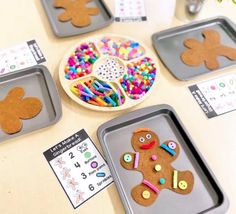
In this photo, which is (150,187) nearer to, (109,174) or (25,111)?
(109,174)

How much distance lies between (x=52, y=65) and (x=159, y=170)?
1.47 ft

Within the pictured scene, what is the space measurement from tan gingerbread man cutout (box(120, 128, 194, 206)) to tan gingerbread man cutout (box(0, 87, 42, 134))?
27 cm

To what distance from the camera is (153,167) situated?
694mm

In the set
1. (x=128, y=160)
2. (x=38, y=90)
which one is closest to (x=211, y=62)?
(x=128, y=160)

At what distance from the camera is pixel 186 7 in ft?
3.22

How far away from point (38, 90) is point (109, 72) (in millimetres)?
213

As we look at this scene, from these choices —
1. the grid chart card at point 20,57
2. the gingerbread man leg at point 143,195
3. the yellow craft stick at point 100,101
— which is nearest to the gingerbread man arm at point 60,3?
the grid chart card at point 20,57

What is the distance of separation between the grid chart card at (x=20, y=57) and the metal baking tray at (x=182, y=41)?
377 millimetres

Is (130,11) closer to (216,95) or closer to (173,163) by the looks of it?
(216,95)

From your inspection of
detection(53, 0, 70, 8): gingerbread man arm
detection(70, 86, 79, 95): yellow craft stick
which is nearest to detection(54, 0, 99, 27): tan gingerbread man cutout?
detection(53, 0, 70, 8): gingerbread man arm

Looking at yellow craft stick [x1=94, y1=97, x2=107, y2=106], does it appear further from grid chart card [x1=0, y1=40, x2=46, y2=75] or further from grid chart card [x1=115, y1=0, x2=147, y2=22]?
grid chart card [x1=115, y1=0, x2=147, y2=22]

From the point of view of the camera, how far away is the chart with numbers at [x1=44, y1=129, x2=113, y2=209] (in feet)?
2.16

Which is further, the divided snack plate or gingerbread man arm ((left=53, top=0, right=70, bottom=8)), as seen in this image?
gingerbread man arm ((left=53, top=0, right=70, bottom=8))

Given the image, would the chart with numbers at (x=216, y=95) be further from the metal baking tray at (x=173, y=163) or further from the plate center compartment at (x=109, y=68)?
the plate center compartment at (x=109, y=68)
